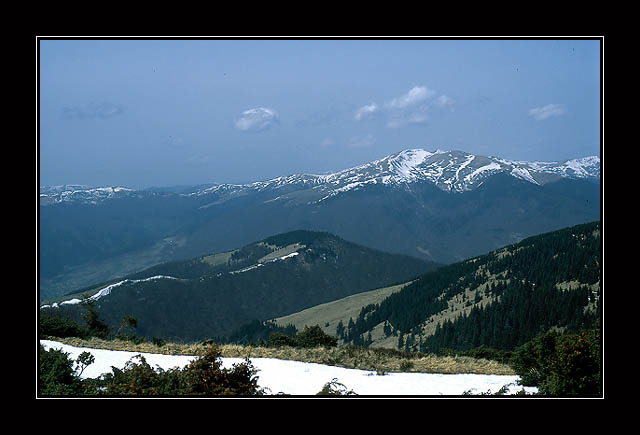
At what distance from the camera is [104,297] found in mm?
147250

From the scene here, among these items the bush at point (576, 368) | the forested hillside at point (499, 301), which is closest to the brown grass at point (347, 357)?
the bush at point (576, 368)

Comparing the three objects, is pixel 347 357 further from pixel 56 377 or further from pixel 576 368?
pixel 56 377

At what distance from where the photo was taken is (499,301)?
84188 mm

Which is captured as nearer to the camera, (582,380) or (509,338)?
(582,380)

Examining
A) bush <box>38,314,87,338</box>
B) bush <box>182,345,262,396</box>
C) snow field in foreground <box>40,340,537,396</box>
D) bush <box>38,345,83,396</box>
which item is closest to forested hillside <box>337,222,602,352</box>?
snow field in foreground <box>40,340,537,396</box>

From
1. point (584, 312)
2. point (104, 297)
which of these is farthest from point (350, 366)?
point (104, 297)

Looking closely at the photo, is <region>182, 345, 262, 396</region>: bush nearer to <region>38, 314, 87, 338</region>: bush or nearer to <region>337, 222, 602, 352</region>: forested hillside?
<region>38, 314, 87, 338</region>: bush

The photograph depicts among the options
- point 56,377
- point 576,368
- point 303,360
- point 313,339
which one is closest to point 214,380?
point 56,377

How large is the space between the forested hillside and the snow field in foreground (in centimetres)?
5073

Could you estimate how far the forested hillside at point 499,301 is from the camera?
6900 centimetres

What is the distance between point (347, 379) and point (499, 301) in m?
80.4

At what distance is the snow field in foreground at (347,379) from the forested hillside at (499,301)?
166ft
